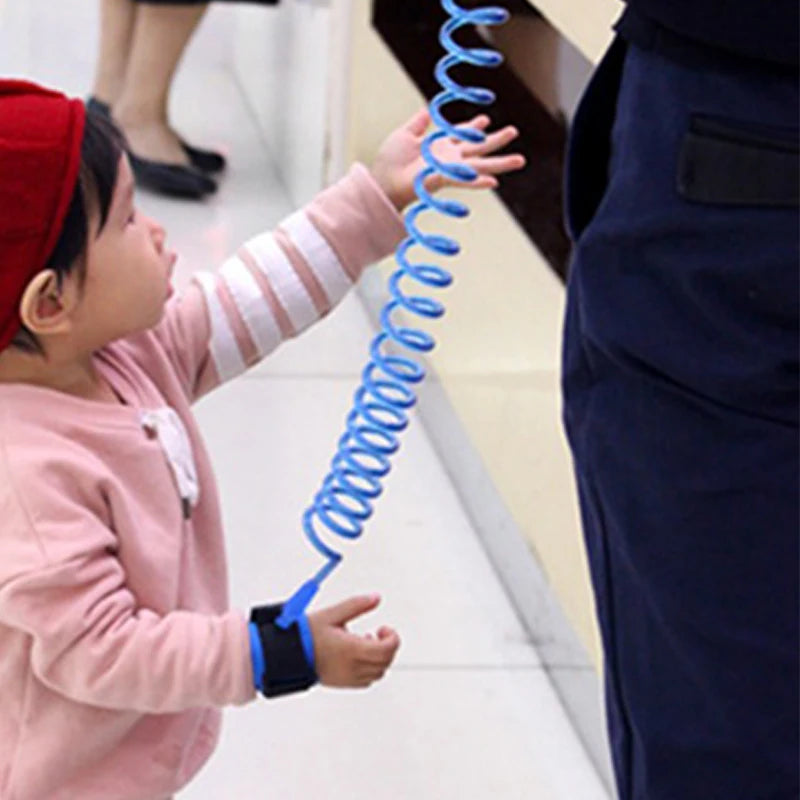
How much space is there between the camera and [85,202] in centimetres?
110

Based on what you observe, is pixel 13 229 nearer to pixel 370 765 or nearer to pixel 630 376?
pixel 630 376

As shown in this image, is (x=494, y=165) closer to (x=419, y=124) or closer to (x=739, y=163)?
(x=419, y=124)

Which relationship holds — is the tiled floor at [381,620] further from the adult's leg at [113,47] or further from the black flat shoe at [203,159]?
the adult's leg at [113,47]

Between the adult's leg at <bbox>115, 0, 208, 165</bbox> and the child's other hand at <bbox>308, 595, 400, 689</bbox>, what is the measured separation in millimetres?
1944

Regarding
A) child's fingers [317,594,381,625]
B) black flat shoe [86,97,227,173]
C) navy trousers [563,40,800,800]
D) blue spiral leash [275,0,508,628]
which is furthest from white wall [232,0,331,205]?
navy trousers [563,40,800,800]

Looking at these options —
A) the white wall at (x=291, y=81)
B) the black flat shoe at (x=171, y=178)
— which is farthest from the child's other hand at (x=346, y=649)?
the black flat shoe at (x=171, y=178)

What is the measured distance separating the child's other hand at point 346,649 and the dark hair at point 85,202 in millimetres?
266

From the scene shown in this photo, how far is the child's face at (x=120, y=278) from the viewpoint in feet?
3.65

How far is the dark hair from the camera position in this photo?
43.0 inches

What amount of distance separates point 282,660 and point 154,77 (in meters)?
A: 2.04

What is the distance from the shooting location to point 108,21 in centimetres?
304

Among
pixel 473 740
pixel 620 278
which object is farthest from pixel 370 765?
pixel 620 278

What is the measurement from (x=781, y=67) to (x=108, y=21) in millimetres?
2388

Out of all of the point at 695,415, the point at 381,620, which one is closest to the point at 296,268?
the point at 695,415
